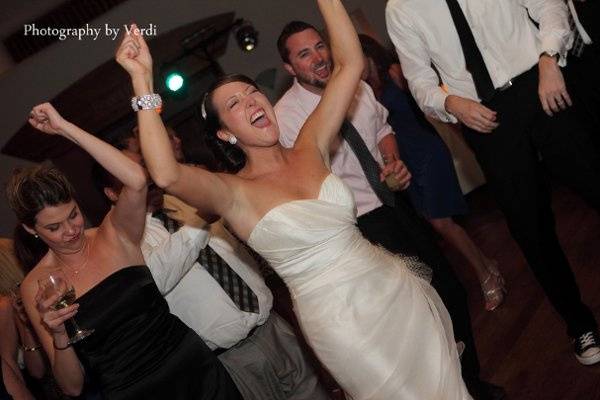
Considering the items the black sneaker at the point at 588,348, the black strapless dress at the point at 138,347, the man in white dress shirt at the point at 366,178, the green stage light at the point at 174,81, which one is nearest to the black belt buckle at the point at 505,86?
the man in white dress shirt at the point at 366,178

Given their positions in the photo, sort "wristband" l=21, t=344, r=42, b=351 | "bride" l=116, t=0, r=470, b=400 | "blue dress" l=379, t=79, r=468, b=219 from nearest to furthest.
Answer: "bride" l=116, t=0, r=470, b=400 < "wristband" l=21, t=344, r=42, b=351 < "blue dress" l=379, t=79, r=468, b=219

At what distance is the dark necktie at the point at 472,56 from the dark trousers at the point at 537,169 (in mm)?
53

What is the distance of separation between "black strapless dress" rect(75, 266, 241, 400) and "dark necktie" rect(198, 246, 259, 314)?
0.29 metres

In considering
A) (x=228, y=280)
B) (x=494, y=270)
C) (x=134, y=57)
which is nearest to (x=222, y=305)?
(x=228, y=280)

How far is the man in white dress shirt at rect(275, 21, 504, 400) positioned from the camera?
9.62ft

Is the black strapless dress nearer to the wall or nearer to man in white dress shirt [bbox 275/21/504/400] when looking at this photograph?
man in white dress shirt [bbox 275/21/504/400]

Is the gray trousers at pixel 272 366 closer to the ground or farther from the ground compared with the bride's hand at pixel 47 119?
closer to the ground

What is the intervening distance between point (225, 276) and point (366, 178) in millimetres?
752

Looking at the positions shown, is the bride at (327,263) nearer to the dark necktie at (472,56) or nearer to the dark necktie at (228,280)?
the dark necktie at (228,280)

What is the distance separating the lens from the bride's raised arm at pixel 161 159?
1.90 meters

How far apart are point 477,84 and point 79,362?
5.92 ft

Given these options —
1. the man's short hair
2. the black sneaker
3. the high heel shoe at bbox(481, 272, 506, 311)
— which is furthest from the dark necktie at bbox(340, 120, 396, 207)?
the high heel shoe at bbox(481, 272, 506, 311)

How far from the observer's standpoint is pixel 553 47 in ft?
8.34

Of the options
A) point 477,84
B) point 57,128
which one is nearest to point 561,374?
point 477,84
